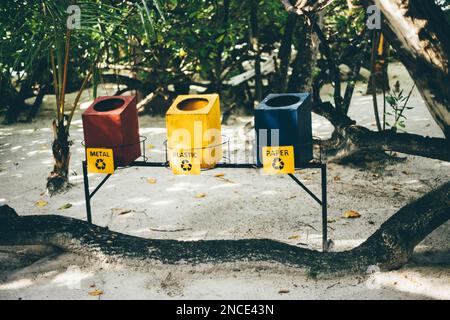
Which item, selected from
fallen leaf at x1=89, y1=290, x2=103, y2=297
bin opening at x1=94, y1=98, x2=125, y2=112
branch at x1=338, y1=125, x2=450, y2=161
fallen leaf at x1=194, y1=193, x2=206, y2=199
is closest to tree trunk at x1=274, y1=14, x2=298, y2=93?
fallen leaf at x1=194, y1=193, x2=206, y2=199

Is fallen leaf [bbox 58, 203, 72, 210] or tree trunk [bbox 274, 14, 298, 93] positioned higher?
tree trunk [bbox 274, 14, 298, 93]

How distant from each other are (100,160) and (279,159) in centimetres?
113

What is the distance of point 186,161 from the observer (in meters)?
4.03

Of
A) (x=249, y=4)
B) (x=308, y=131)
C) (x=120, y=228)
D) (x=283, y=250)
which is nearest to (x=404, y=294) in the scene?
(x=283, y=250)

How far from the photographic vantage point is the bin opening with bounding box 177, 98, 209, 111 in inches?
168

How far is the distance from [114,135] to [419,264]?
202 centimetres

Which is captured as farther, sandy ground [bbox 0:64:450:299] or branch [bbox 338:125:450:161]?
branch [bbox 338:125:450:161]

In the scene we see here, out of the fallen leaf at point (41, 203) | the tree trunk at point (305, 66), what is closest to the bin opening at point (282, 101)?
the fallen leaf at point (41, 203)

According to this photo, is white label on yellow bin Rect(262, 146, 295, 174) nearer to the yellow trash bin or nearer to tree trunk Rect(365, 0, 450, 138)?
the yellow trash bin

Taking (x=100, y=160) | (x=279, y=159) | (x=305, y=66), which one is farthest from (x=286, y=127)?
(x=305, y=66)

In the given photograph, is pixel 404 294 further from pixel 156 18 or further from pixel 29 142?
pixel 29 142

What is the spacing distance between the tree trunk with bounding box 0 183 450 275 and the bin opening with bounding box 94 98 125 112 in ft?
2.47

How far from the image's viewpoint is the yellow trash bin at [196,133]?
3.95 meters

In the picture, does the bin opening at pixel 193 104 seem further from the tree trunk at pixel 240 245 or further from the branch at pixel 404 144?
the branch at pixel 404 144
